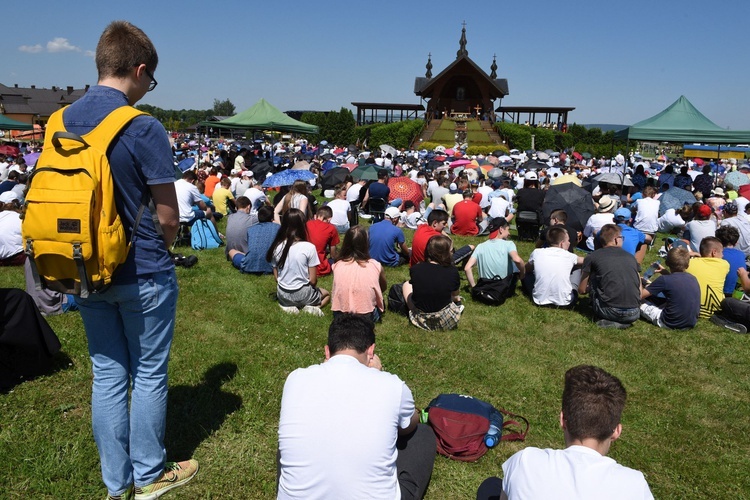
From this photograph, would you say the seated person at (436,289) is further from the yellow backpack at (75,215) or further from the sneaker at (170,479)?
the yellow backpack at (75,215)

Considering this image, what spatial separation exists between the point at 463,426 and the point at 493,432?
0.26 metres

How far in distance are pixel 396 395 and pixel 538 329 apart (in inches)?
168

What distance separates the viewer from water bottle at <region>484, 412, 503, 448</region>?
3717mm

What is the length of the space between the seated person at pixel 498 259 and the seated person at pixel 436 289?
1260mm

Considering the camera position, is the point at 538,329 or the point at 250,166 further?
the point at 250,166

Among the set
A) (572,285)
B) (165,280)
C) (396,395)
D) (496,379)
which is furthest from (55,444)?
(572,285)

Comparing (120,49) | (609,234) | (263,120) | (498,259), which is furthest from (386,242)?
(263,120)

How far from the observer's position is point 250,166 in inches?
728

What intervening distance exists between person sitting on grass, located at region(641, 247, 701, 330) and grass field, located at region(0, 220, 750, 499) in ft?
0.50

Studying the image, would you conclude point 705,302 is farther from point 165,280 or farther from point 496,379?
point 165,280

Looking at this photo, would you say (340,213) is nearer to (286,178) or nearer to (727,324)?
(286,178)

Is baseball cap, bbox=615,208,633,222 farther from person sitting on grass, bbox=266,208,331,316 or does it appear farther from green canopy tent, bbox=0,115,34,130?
green canopy tent, bbox=0,115,34,130

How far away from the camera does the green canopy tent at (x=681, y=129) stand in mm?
14617

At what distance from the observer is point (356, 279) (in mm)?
5375
